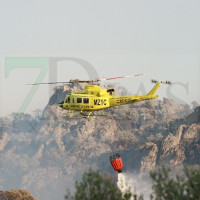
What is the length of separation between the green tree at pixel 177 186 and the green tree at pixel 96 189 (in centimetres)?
415

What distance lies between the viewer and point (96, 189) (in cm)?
6412

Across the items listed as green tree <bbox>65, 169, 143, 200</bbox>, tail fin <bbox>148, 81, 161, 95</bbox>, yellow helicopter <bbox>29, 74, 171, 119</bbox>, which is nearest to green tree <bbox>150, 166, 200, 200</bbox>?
green tree <bbox>65, 169, 143, 200</bbox>

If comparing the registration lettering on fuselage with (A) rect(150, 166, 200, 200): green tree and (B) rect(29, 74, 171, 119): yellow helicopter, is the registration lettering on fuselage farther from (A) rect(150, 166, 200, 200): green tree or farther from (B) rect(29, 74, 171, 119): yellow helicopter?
(A) rect(150, 166, 200, 200): green tree

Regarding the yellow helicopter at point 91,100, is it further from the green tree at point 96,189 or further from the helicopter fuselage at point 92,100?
the green tree at point 96,189

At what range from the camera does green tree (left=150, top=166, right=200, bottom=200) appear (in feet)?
193

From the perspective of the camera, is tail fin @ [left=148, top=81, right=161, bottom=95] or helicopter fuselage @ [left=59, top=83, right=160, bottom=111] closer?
helicopter fuselage @ [left=59, top=83, right=160, bottom=111]

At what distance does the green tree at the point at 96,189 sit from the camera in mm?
63188

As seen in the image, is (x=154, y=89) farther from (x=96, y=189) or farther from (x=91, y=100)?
(x=96, y=189)

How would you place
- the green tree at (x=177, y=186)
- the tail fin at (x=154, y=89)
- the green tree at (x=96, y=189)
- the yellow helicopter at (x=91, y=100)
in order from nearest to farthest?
the green tree at (x=177, y=186), the green tree at (x=96, y=189), the yellow helicopter at (x=91, y=100), the tail fin at (x=154, y=89)

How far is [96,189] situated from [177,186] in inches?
406

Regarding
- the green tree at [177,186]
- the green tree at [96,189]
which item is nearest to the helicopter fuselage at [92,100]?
the green tree at [96,189]

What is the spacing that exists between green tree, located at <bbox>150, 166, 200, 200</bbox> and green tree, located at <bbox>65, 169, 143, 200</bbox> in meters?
4.15

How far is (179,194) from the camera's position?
2343 inches

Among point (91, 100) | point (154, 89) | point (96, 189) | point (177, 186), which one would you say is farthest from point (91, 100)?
point (177, 186)
